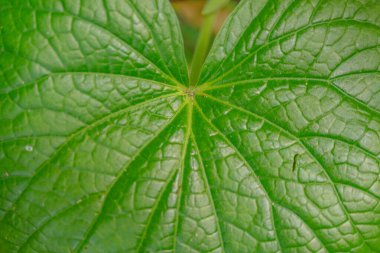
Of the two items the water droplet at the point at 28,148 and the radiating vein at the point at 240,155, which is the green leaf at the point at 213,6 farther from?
the water droplet at the point at 28,148

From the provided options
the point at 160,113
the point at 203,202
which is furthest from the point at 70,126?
the point at 203,202

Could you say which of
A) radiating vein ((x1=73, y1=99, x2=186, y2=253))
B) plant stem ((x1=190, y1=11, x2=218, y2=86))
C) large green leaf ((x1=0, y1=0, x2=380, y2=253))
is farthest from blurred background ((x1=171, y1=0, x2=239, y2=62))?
radiating vein ((x1=73, y1=99, x2=186, y2=253))

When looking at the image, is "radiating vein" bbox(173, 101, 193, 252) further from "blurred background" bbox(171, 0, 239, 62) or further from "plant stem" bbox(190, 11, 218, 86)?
"blurred background" bbox(171, 0, 239, 62)

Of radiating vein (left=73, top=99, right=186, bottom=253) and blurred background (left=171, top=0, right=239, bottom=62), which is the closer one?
radiating vein (left=73, top=99, right=186, bottom=253)

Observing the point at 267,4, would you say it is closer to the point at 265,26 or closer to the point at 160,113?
the point at 265,26

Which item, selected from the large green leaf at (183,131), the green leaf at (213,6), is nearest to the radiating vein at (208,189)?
the large green leaf at (183,131)

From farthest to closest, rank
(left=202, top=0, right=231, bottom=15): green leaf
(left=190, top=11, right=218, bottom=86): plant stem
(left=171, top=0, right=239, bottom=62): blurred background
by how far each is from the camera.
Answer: (left=171, top=0, right=239, bottom=62): blurred background, (left=202, top=0, right=231, bottom=15): green leaf, (left=190, top=11, right=218, bottom=86): plant stem
